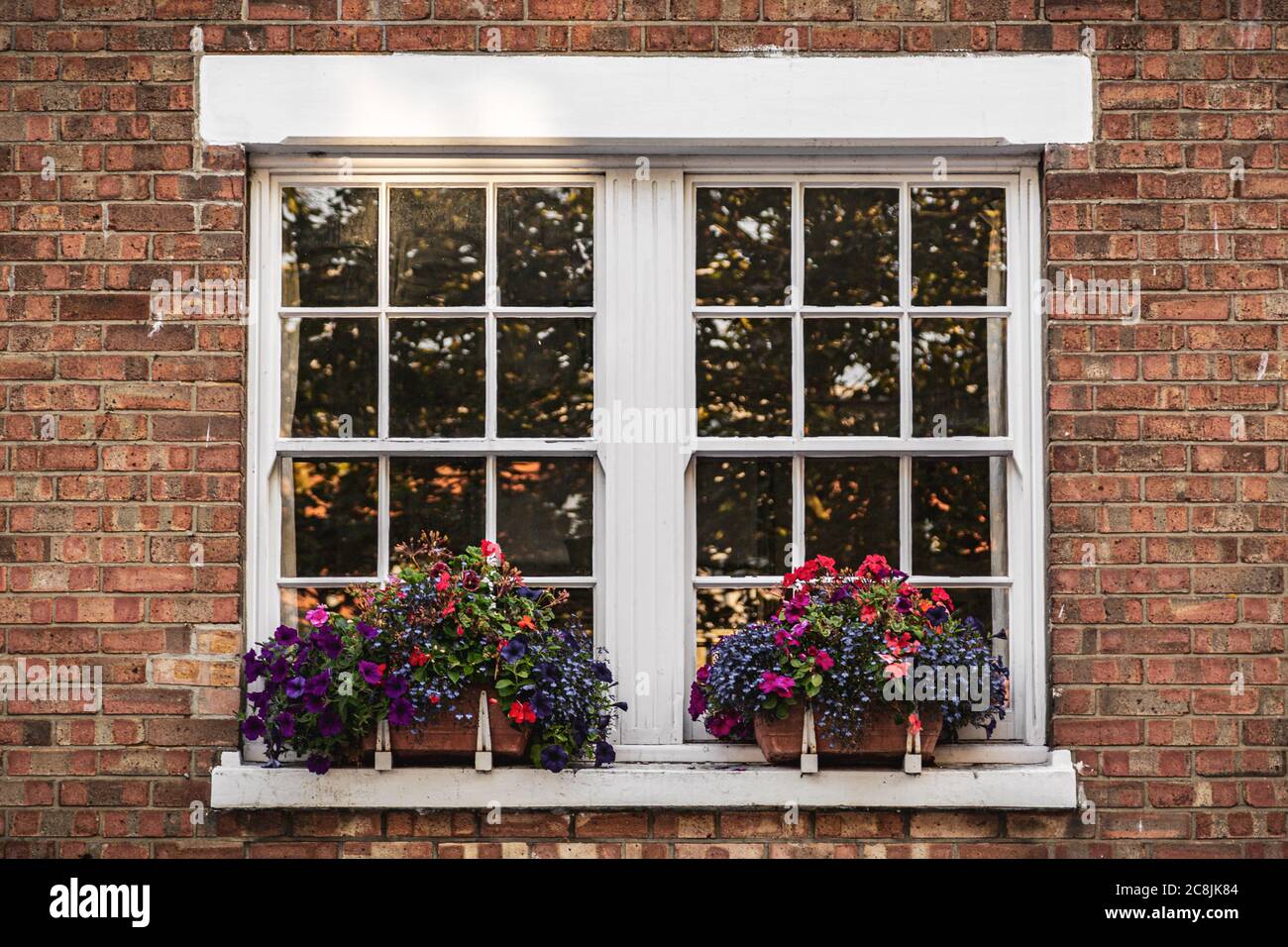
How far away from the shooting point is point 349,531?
4.42m

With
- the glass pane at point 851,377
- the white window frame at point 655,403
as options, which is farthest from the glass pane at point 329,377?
the glass pane at point 851,377

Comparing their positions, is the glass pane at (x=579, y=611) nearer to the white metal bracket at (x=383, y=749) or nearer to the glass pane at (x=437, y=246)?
the white metal bracket at (x=383, y=749)

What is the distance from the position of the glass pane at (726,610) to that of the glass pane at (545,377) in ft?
2.07

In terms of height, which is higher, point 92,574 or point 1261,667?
point 92,574

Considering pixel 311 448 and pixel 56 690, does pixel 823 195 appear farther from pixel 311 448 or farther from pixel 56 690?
pixel 56 690

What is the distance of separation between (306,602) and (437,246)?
1.15 meters

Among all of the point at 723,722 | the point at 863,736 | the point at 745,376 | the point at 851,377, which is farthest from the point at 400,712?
the point at 851,377

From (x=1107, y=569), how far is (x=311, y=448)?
2378mm

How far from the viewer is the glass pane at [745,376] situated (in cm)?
443

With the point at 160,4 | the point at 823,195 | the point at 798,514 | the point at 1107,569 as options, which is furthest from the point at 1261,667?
the point at 160,4

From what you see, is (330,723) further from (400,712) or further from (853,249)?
(853,249)

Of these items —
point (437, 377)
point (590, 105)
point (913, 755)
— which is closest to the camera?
point (913, 755)

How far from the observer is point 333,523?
442 centimetres

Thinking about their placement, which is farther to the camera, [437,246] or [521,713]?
[437,246]
